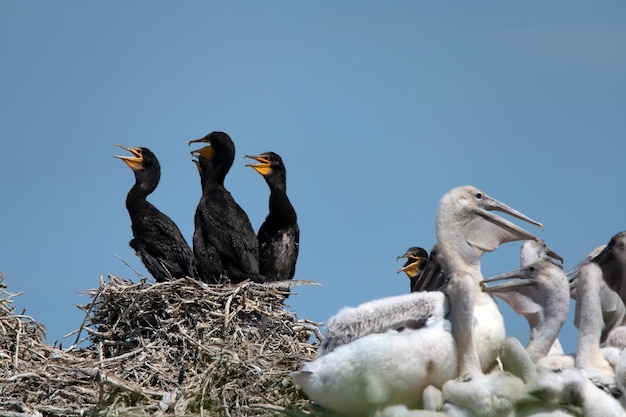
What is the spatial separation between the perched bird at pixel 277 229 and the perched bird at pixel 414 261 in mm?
959

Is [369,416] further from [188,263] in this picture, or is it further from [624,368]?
[188,263]

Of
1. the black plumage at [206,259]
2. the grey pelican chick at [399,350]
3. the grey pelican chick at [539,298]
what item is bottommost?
the grey pelican chick at [399,350]

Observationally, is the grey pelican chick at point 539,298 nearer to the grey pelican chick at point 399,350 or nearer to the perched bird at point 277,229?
the grey pelican chick at point 399,350

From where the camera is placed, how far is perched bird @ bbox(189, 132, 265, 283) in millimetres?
10891

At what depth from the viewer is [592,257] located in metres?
8.05

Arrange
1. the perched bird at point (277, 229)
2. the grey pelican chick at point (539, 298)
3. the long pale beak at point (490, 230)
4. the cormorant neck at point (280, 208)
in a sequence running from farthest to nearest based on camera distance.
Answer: the cormorant neck at point (280, 208) < the perched bird at point (277, 229) < the long pale beak at point (490, 230) < the grey pelican chick at point (539, 298)

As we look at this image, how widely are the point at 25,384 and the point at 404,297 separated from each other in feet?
8.40

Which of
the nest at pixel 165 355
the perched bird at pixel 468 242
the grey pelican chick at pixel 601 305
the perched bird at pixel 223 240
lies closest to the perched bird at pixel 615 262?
the grey pelican chick at pixel 601 305

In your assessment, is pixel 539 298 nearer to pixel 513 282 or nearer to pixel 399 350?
pixel 513 282

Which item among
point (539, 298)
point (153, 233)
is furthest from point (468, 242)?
point (153, 233)

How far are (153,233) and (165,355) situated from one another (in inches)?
97.5

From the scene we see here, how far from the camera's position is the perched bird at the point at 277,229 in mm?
11516

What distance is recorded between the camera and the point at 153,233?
1096cm

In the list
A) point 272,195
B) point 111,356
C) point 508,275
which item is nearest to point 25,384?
point 111,356
